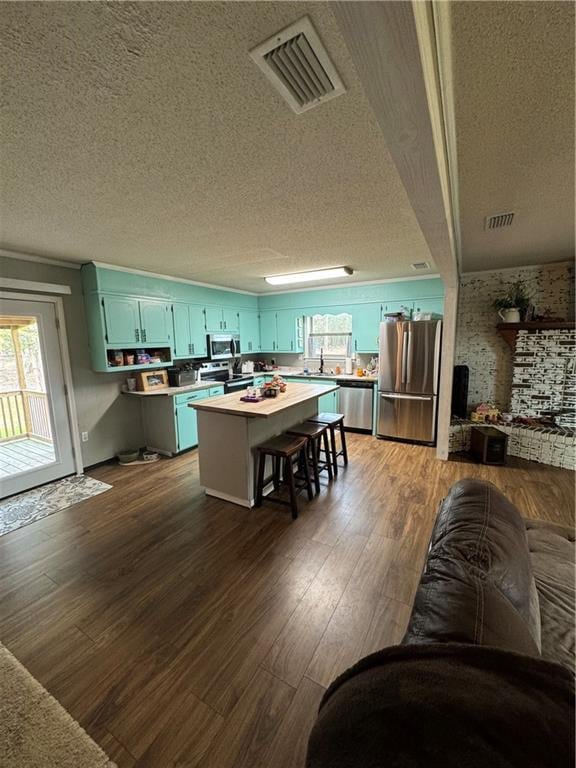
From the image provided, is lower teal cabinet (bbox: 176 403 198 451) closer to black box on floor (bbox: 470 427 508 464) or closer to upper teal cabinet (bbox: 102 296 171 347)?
upper teal cabinet (bbox: 102 296 171 347)

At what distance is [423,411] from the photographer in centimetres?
454

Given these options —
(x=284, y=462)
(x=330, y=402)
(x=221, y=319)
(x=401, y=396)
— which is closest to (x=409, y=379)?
(x=401, y=396)

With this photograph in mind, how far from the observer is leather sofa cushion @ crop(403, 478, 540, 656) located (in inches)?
34.6

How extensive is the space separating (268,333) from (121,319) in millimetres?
2991

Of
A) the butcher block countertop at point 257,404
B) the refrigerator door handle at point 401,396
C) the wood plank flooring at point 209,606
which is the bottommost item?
the wood plank flooring at point 209,606

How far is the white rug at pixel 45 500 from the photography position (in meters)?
2.85

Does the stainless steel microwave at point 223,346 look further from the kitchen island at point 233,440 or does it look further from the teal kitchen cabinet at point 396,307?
the teal kitchen cabinet at point 396,307

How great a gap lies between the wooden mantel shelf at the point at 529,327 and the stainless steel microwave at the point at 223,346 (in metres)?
4.15

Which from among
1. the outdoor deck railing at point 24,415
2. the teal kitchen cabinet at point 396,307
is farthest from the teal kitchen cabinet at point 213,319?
the teal kitchen cabinet at point 396,307

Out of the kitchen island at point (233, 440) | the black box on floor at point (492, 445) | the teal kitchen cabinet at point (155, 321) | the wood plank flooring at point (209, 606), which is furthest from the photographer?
the teal kitchen cabinet at point (155, 321)

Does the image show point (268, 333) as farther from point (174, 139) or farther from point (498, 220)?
point (174, 139)

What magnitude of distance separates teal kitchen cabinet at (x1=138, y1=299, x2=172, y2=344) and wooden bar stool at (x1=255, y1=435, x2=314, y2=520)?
7.67ft

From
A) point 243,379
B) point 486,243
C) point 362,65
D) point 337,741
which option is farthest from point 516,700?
point 243,379

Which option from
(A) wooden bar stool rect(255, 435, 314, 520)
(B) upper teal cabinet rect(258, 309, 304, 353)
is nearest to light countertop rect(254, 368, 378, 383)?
(B) upper teal cabinet rect(258, 309, 304, 353)
